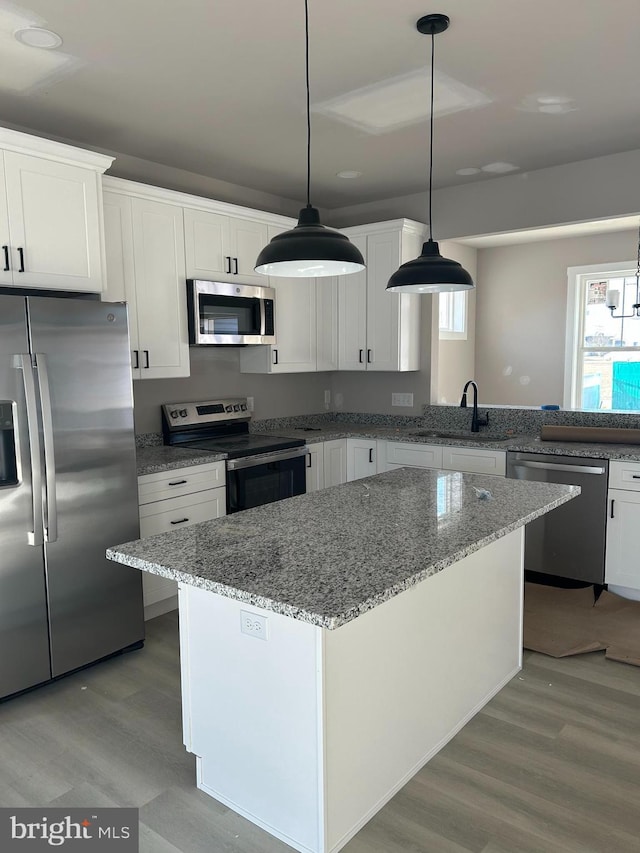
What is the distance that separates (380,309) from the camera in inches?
191

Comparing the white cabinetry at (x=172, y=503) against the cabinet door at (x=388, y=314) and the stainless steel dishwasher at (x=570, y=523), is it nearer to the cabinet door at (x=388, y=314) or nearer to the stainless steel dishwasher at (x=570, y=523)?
the cabinet door at (x=388, y=314)

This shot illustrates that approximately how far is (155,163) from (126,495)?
2.26 meters

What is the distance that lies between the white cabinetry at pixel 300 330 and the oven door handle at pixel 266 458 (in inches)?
26.7

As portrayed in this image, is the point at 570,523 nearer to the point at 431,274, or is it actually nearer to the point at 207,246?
the point at 431,274

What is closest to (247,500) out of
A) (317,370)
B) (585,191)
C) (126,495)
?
(126,495)

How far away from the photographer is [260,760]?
77.4 inches

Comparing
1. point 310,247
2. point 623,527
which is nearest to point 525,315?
point 623,527

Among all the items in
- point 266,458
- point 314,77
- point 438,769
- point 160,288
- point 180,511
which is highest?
point 314,77

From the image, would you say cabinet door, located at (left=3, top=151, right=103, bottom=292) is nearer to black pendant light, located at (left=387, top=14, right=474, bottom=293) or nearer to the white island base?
black pendant light, located at (left=387, top=14, right=474, bottom=293)

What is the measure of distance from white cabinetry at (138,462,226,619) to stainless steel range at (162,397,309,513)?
0.36ft

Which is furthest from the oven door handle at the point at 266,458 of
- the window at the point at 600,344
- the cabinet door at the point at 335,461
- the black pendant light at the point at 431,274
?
the window at the point at 600,344

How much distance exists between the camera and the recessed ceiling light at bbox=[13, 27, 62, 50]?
93.9 inches

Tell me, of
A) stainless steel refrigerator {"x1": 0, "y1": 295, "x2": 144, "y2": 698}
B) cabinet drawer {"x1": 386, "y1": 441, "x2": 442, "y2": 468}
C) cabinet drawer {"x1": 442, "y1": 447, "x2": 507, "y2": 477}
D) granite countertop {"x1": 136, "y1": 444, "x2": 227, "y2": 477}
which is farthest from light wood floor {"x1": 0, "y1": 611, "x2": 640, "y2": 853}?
cabinet drawer {"x1": 386, "y1": 441, "x2": 442, "y2": 468}

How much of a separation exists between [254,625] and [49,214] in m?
2.22
